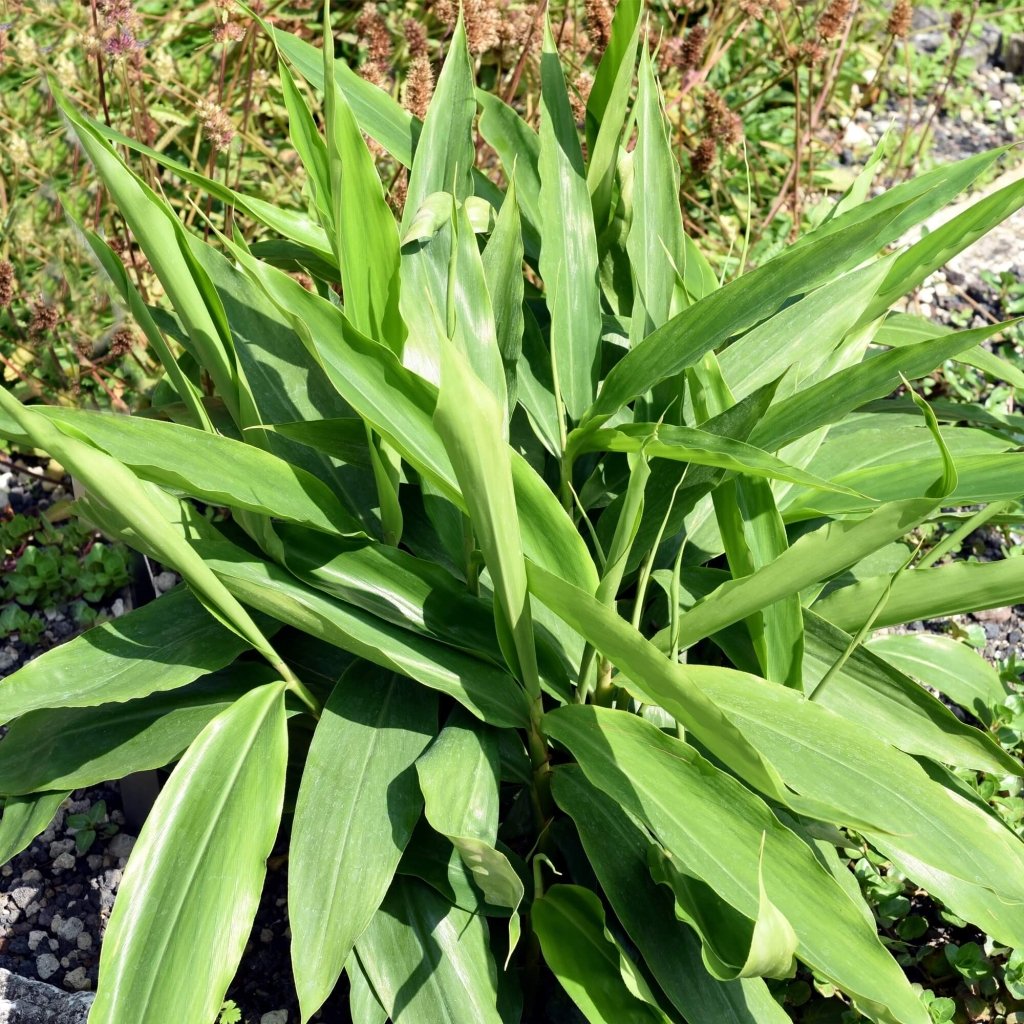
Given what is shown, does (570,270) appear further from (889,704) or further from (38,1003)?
(38,1003)

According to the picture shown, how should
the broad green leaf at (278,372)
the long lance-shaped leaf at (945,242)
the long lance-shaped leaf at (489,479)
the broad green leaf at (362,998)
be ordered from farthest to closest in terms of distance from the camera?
the broad green leaf at (278,372) → the long lance-shaped leaf at (945,242) → the broad green leaf at (362,998) → the long lance-shaped leaf at (489,479)

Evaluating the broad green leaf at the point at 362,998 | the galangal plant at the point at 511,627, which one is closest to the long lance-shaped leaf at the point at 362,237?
the galangal plant at the point at 511,627

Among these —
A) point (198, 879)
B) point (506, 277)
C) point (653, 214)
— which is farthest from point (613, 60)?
point (198, 879)

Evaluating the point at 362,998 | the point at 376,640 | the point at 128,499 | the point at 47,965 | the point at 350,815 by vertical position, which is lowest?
the point at 47,965

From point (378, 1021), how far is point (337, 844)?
→ 9.4 inches

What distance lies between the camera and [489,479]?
0.92m

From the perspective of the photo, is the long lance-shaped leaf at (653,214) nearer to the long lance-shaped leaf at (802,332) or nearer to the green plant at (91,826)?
the long lance-shaped leaf at (802,332)

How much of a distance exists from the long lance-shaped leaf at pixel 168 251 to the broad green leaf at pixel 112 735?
0.35m

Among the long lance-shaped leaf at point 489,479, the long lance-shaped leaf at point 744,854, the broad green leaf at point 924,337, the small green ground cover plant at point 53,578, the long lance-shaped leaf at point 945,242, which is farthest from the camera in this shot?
the small green ground cover plant at point 53,578

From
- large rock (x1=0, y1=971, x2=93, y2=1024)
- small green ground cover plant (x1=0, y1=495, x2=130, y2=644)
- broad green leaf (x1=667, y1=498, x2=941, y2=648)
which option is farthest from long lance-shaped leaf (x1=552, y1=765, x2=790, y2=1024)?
small green ground cover plant (x1=0, y1=495, x2=130, y2=644)

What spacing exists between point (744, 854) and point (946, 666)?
69cm

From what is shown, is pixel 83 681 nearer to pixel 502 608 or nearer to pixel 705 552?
pixel 502 608

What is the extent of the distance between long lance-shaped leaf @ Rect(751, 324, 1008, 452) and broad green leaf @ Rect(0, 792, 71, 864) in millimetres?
894

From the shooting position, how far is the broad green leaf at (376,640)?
1.14 m
